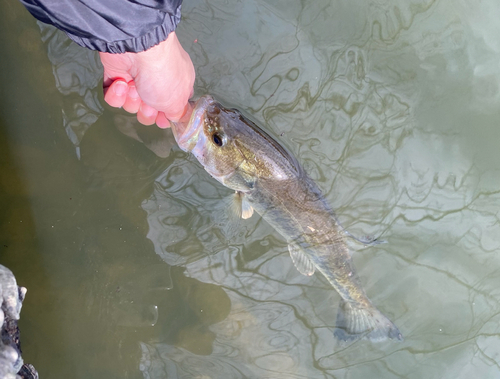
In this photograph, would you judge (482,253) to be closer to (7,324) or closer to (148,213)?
(148,213)

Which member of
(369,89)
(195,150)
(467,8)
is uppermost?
(467,8)

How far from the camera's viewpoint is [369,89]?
2.82 meters

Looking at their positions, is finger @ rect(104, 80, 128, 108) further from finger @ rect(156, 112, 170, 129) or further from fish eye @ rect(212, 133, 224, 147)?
fish eye @ rect(212, 133, 224, 147)

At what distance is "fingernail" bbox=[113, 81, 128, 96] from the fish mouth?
1.25 feet

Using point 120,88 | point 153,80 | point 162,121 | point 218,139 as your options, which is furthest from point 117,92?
point 218,139

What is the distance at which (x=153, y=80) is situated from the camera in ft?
6.40

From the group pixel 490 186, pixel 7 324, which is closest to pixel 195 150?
pixel 7 324

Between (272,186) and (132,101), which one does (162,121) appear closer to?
(132,101)

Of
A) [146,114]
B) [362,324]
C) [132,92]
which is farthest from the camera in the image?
[362,324]

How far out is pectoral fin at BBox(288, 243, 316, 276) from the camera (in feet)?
8.55

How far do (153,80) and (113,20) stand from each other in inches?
21.8

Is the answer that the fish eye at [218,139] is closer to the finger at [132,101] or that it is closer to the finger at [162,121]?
the finger at [162,121]

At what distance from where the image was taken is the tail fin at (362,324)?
278 cm

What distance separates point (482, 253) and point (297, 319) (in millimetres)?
1601
